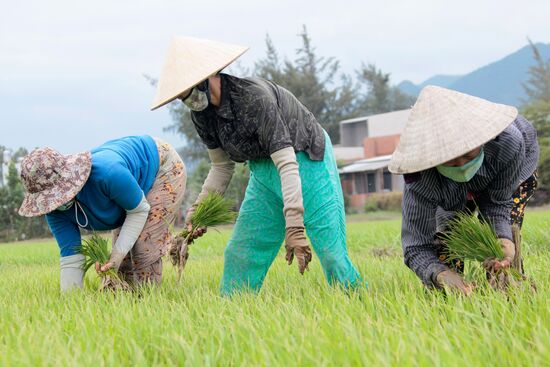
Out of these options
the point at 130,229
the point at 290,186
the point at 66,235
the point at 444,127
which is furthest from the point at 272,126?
the point at 66,235

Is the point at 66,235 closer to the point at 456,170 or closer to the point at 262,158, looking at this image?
the point at 262,158

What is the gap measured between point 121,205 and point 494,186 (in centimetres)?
165

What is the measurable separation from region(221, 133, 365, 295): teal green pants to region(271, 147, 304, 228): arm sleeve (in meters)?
0.19

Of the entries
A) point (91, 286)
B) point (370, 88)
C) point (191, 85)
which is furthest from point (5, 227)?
point (370, 88)

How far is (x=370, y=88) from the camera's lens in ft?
128

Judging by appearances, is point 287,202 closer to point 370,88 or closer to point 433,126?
point 433,126

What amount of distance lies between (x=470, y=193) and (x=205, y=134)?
1168 mm

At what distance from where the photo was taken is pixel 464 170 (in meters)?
2.31

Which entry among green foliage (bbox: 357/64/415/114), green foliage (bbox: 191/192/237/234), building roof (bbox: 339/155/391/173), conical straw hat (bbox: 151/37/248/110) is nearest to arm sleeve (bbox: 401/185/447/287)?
conical straw hat (bbox: 151/37/248/110)

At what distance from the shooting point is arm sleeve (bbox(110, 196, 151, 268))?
3.17 meters

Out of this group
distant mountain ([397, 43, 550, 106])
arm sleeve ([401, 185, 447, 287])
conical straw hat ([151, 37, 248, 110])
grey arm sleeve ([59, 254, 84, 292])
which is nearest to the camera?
arm sleeve ([401, 185, 447, 287])

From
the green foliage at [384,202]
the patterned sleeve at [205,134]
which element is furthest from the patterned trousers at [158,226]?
the green foliage at [384,202]

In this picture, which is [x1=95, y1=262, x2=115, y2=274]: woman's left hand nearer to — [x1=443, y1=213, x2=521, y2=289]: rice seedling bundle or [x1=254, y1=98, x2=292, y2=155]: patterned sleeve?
[x1=254, y1=98, x2=292, y2=155]: patterned sleeve

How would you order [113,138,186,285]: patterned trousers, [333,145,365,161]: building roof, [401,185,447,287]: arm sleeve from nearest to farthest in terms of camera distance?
1. [401,185,447,287]: arm sleeve
2. [113,138,186,285]: patterned trousers
3. [333,145,365,161]: building roof
